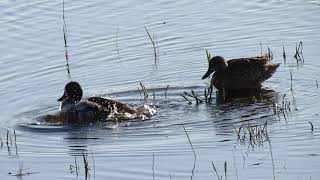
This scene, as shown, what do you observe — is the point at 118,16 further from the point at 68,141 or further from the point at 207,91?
the point at 68,141

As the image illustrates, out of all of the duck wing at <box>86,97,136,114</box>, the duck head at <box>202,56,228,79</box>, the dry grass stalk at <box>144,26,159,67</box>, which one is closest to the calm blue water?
the dry grass stalk at <box>144,26,159,67</box>

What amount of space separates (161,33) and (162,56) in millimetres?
761

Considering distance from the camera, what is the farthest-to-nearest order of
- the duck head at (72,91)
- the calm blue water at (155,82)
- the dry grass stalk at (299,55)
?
the dry grass stalk at (299,55), the duck head at (72,91), the calm blue water at (155,82)

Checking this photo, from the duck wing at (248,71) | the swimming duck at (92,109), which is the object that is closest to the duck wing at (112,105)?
the swimming duck at (92,109)

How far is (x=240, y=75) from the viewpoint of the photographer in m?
14.1

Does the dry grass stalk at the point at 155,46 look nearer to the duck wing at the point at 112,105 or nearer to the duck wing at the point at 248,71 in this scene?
the duck wing at the point at 248,71

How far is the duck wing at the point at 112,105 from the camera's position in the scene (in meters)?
12.3

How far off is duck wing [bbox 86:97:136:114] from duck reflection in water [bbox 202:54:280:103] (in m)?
1.58

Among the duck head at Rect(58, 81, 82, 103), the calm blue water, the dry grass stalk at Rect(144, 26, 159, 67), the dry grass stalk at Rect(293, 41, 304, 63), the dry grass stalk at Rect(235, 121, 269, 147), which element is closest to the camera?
the calm blue water

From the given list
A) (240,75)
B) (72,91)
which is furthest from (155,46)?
(72,91)

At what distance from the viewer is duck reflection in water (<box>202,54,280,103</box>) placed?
44.7 ft

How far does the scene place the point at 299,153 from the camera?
9891 millimetres

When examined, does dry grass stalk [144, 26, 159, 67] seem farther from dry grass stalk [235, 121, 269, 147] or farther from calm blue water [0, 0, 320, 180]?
dry grass stalk [235, 121, 269, 147]

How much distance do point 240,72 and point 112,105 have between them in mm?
2380
